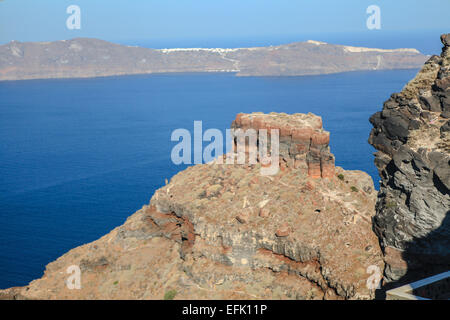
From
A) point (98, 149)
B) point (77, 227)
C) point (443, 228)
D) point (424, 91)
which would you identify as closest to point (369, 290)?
point (443, 228)

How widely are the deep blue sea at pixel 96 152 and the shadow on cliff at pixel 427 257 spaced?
42.6 meters

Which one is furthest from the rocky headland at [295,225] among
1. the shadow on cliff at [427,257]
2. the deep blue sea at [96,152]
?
the deep blue sea at [96,152]

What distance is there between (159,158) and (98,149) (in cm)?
1809

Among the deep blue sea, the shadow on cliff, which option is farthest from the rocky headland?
the deep blue sea

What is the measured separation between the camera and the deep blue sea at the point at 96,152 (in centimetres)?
7681

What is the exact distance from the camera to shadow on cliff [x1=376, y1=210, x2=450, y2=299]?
38594 mm

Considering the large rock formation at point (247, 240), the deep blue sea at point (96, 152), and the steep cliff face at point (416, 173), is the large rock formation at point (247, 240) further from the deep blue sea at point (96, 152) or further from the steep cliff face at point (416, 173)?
the deep blue sea at point (96, 152)

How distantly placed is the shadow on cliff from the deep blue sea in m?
42.6

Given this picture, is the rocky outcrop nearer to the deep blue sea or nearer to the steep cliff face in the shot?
the steep cliff face

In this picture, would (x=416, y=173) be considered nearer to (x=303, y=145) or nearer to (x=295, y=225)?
(x=295, y=225)

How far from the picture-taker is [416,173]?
131 feet

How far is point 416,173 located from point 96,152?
92.6 m

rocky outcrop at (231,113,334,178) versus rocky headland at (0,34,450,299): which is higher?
rocky outcrop at (231,113,334,178)
